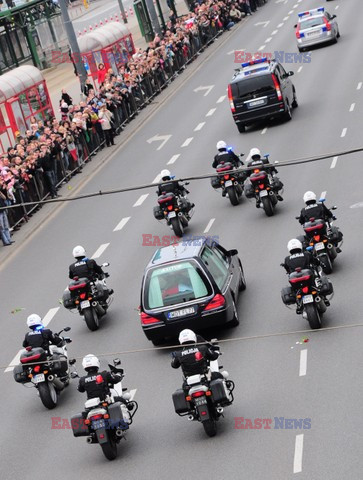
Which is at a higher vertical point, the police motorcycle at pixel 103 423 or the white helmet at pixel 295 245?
the white helmet at pixel 295 245

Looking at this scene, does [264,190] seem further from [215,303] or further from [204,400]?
[204,400]

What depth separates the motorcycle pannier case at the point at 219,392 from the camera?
15961mm

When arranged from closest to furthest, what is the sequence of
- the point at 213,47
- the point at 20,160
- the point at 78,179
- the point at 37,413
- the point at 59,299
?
1. the point at 37,413
2. the point at 59,299
3. the point at 20,160
4. the point at 78,179
5. the point at 213,47

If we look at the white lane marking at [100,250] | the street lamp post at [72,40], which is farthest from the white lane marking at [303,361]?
the street lamp post at [72,40]

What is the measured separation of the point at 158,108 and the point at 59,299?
926 inches

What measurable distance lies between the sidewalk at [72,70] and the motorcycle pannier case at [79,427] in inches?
1457

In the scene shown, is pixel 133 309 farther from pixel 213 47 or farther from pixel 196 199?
pixel 213 47

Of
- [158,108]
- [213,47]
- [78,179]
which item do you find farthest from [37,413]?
[213,47]

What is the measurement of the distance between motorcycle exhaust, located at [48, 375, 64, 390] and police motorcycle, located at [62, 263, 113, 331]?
9.23 ft

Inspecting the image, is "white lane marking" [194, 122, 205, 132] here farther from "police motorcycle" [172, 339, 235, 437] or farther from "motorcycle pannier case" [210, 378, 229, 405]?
"motorcycle pannier case" [210, 378, 229, 405]

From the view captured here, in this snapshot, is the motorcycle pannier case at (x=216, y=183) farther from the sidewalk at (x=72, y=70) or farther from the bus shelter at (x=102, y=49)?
the bus shelter at (x=102, y=49)

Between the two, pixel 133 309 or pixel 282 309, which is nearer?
pixel 282 309

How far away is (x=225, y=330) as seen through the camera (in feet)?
66.6

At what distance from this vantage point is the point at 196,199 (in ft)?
102
